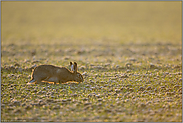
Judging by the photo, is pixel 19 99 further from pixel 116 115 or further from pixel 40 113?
pixel 116 115

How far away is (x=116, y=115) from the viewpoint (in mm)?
5793

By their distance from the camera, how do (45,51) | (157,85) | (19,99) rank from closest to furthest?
(19,99) → (157,85) → (45,51)

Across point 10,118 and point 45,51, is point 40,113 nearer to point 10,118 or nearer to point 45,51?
point 10,118

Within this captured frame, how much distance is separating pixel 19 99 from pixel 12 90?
0.87m

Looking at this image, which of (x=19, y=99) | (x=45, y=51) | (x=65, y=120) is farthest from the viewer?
(x=45, y=51)

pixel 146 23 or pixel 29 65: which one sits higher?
pixel 146 23

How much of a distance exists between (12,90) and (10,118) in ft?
6.43

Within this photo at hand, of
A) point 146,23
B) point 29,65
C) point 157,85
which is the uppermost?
point 146,23

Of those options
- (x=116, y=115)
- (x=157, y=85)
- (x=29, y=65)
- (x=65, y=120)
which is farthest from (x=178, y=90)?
(x=29, y=65)

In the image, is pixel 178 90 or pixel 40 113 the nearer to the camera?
pixel 40 113

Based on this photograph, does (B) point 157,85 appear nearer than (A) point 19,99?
No

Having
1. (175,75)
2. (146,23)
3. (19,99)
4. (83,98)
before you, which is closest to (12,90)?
(19,99)

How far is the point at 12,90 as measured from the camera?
7.50 metres

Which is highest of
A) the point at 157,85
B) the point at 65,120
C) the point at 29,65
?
the point at 29,65
